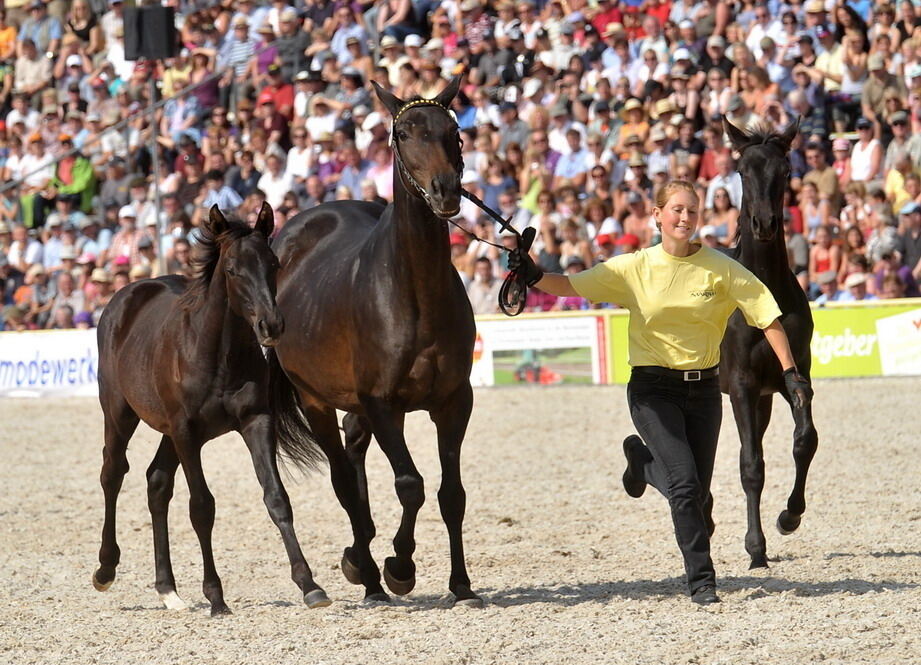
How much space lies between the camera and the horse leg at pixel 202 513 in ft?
21.8

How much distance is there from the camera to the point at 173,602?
23.1 ft

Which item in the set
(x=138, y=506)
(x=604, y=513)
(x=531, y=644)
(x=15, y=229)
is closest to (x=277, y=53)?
(x=15, y=229)

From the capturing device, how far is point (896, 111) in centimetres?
1574

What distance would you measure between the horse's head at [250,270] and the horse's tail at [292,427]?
1.08 metres

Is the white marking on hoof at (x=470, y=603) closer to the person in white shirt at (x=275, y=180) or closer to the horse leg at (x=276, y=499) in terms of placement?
the horse leg at (x=276, y=499)

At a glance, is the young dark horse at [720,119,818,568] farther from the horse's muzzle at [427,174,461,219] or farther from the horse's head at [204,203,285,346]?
the horse's head at [204,203,285,346]

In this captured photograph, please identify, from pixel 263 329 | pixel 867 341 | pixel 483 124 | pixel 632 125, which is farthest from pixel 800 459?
pixel 483 124

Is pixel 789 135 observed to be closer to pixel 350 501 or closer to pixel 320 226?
pixel 320 226

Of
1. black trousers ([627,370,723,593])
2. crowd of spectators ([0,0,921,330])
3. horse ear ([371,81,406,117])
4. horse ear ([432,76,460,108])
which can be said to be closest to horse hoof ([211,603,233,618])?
black trousers ([627,370,723,593])

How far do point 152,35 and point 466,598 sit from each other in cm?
1388

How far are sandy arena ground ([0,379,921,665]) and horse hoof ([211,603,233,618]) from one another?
0.05 meters

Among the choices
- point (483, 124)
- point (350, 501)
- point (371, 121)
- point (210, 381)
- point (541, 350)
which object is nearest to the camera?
point (210, 381)

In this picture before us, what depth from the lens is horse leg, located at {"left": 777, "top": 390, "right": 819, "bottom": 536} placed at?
7.46 metres

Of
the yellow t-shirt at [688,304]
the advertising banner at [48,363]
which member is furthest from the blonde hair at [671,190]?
the advertising banner at [48,363]
